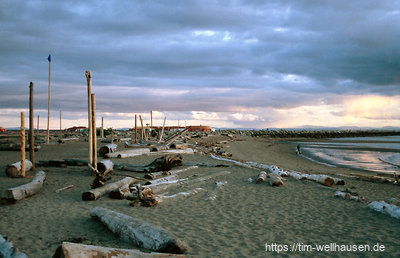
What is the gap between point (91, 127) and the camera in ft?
35.5

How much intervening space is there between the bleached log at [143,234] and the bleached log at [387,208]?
220 inches

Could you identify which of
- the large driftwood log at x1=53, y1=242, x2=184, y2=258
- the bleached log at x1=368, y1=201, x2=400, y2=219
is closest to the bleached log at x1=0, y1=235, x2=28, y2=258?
the large driftwood log at x1=53, y1=242, x2=184, y2=258

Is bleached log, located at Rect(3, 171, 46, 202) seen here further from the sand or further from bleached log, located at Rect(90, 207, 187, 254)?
bleached log, located at Rect(90, 207, 187, 254)

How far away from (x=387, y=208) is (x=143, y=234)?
6387 mm

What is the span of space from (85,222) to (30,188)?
11.5 feet

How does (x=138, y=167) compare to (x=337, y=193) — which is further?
(x=138, y=167)

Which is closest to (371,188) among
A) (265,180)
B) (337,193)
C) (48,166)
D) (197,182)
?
(337,193)

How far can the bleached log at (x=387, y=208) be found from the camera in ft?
21.9

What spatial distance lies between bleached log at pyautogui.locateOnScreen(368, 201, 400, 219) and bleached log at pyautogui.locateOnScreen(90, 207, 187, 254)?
559cm

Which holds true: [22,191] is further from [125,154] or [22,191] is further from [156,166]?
[125,154]

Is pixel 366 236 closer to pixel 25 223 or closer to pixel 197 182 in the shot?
pixel 197 182

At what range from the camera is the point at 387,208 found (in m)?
6.94

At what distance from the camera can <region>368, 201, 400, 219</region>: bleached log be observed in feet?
21.9

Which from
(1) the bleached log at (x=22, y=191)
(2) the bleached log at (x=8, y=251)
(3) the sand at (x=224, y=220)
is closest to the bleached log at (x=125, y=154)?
(3) the sand at (x=224, y=220)
